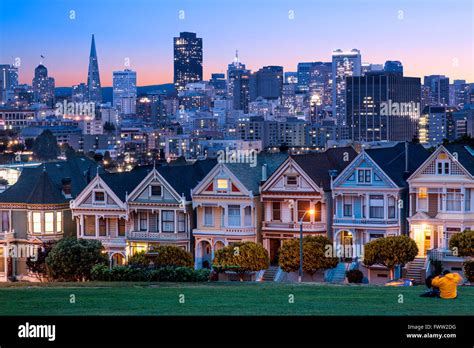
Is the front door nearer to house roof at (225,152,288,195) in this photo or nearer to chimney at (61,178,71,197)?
house roof at (225,152,288,195)

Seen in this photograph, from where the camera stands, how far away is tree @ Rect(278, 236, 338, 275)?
48250mm

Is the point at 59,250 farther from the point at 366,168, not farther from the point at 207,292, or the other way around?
the point at 207,292

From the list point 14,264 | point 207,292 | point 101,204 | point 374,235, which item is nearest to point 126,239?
point 101,204

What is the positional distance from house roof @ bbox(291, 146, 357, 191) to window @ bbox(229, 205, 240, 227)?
342cm

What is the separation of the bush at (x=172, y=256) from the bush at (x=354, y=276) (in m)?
6.65

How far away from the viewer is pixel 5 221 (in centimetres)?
5612

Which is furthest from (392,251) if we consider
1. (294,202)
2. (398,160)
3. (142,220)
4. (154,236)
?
(142,220)

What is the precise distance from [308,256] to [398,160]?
22.1ft

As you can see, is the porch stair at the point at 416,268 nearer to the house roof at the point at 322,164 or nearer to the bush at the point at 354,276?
the bush at the point at 354,276

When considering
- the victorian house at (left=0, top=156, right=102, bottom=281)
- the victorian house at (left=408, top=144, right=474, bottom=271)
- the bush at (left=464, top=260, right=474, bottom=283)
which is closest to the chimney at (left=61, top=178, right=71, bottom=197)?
the victorian house at (left=0, top=156, right=102, bottom=281)

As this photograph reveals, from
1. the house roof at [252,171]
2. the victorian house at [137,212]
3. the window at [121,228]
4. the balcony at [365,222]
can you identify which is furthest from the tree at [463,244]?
the window at [121,228]

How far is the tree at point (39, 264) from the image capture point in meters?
51.9
